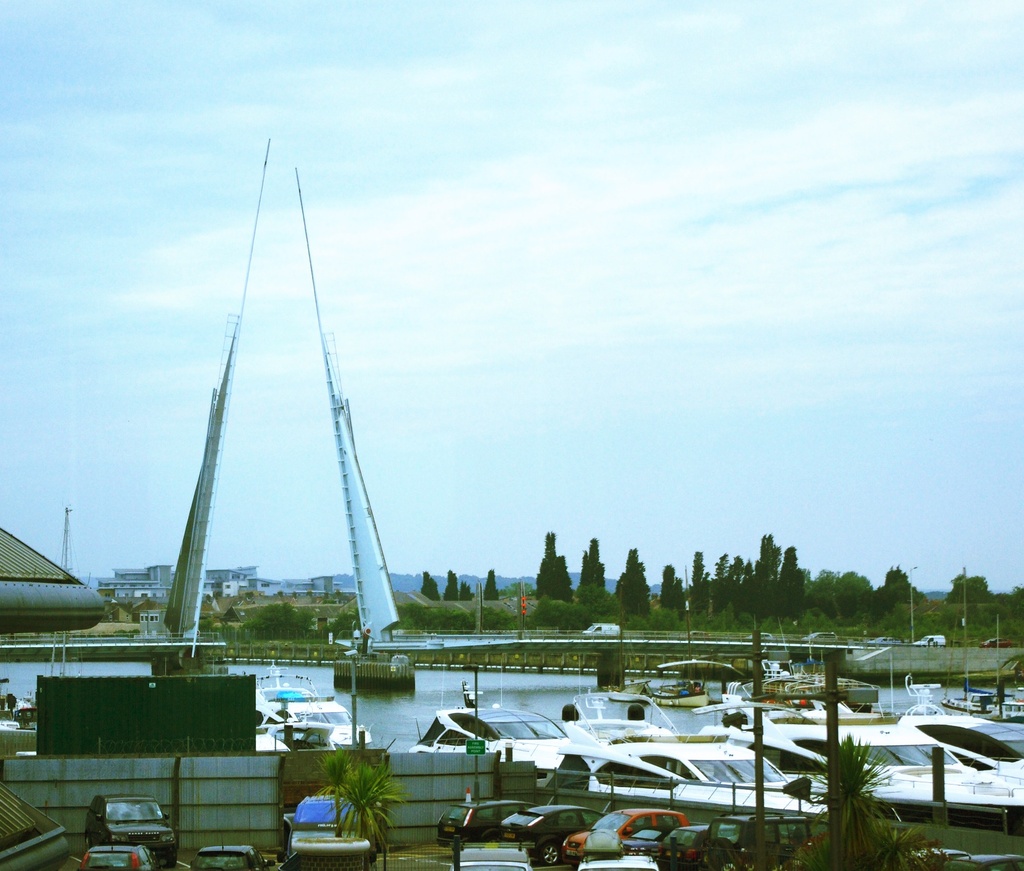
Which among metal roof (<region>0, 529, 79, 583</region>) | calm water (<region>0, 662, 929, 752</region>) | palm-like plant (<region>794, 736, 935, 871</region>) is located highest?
metal roof (<region>0, 529, 79, 583</region>)

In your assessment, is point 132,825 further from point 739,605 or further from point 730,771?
point 739,605

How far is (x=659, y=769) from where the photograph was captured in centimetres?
2158

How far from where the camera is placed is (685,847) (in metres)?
15.7

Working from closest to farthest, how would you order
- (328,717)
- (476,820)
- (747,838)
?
1. (747,838)
2. (476,820)
3. (328,717)

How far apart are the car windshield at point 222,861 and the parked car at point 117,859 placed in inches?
24.6

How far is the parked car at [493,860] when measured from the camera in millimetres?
12938

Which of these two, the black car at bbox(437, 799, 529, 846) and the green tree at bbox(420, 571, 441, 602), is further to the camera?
the green tree at bbox(420, 571, 441, 602)

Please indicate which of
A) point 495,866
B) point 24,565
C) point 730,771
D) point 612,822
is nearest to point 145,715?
point 612,822

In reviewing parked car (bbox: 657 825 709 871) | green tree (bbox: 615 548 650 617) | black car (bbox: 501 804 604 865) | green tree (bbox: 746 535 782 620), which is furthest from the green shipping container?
green tree (bbox: 615 548 650 617)

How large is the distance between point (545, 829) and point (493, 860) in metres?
4.71

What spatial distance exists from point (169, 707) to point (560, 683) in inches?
2714

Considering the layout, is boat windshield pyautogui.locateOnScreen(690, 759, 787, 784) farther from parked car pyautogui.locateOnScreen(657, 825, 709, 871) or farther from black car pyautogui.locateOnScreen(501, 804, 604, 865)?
parked car pyautogui.locateOnScreen(657, 825, 709, 871)

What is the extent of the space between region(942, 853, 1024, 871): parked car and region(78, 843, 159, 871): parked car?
8198 millimetres

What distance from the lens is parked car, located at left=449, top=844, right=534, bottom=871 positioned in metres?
12.9
